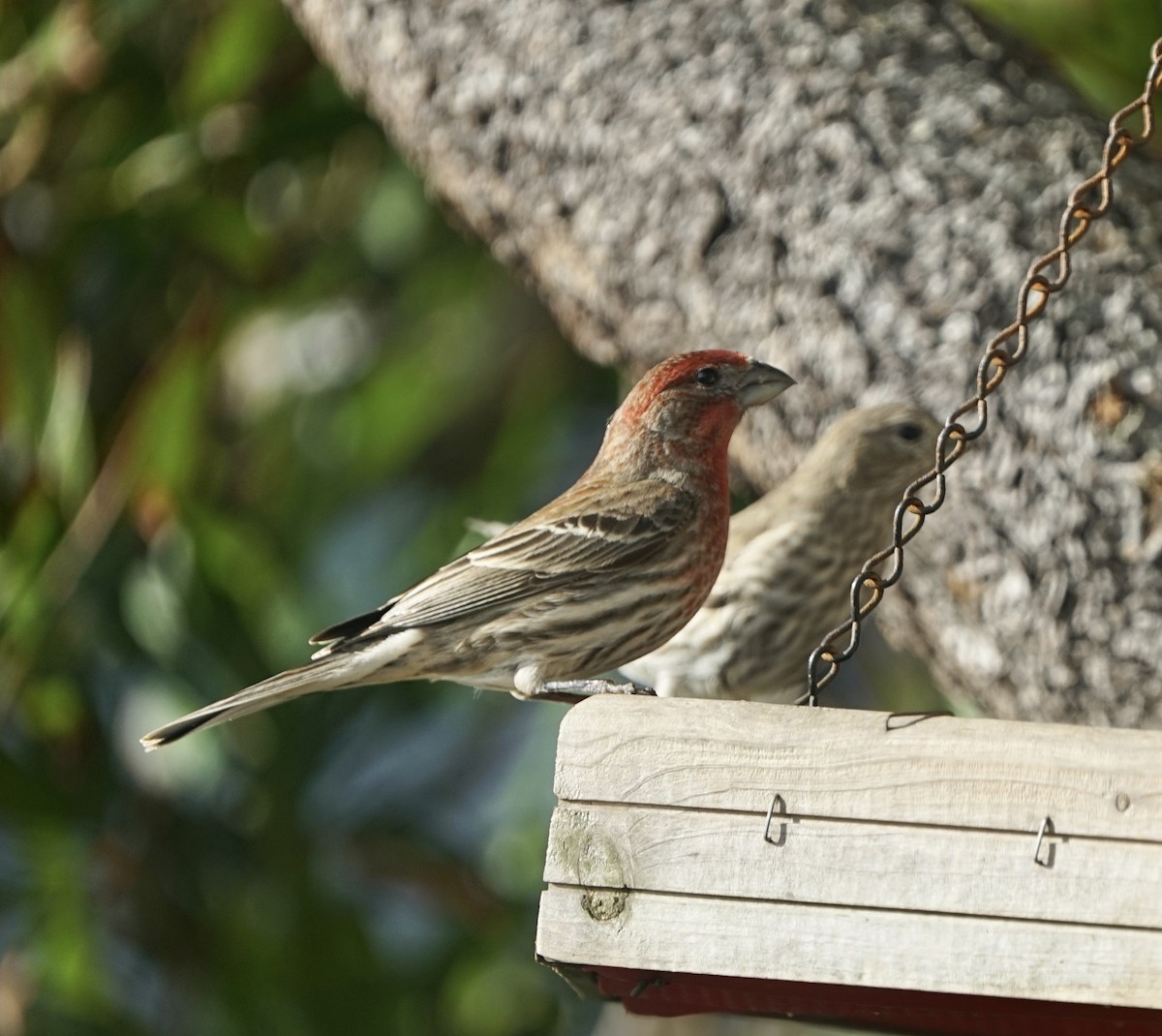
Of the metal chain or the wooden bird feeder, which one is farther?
the metal chain

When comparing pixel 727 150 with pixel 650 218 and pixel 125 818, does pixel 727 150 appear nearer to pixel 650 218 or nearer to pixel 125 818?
pixel 650 218

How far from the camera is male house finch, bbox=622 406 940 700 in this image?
426 centimetres

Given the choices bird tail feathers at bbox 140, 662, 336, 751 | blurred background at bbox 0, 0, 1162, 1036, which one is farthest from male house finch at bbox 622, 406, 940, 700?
blurred background at bbox 0, 0, 1162, 1036

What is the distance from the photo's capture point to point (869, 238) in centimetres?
433

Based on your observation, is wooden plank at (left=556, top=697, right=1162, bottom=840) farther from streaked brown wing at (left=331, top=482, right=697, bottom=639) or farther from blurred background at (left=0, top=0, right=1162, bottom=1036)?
blurred background at (left=0, top=0, right=1162, bottom=1036)

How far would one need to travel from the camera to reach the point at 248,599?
5.72m

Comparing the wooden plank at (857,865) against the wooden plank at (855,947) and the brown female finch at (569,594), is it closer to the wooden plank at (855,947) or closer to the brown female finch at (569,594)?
the wooden plank at (855,947)

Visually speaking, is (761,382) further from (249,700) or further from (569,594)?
(249,700)

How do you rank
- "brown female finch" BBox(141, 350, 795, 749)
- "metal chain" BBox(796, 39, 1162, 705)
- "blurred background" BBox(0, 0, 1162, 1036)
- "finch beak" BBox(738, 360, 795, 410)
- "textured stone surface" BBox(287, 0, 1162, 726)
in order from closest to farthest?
"metal chain" BBox(796, 39, 1162, 705) < "brown female finch" BBox(141, 350, 795, 749) < "finch beak" BBox(738, 360, 795, 410) < "textured stone surface" BBox(287, 0, 1162, 726) < "blurred background" BBox(0, 0, 1162, 1036)

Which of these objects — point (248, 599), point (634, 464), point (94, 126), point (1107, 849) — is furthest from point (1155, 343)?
point (94, 126)

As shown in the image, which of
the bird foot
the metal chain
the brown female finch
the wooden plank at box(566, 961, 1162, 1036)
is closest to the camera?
the wooden plank at box(566, 961, 1162, 1036)

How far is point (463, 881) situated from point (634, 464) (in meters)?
2.56

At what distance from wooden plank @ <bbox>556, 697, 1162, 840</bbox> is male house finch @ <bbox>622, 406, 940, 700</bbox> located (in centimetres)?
169

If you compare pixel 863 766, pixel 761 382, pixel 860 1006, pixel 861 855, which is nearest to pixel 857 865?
pixel 861 855
